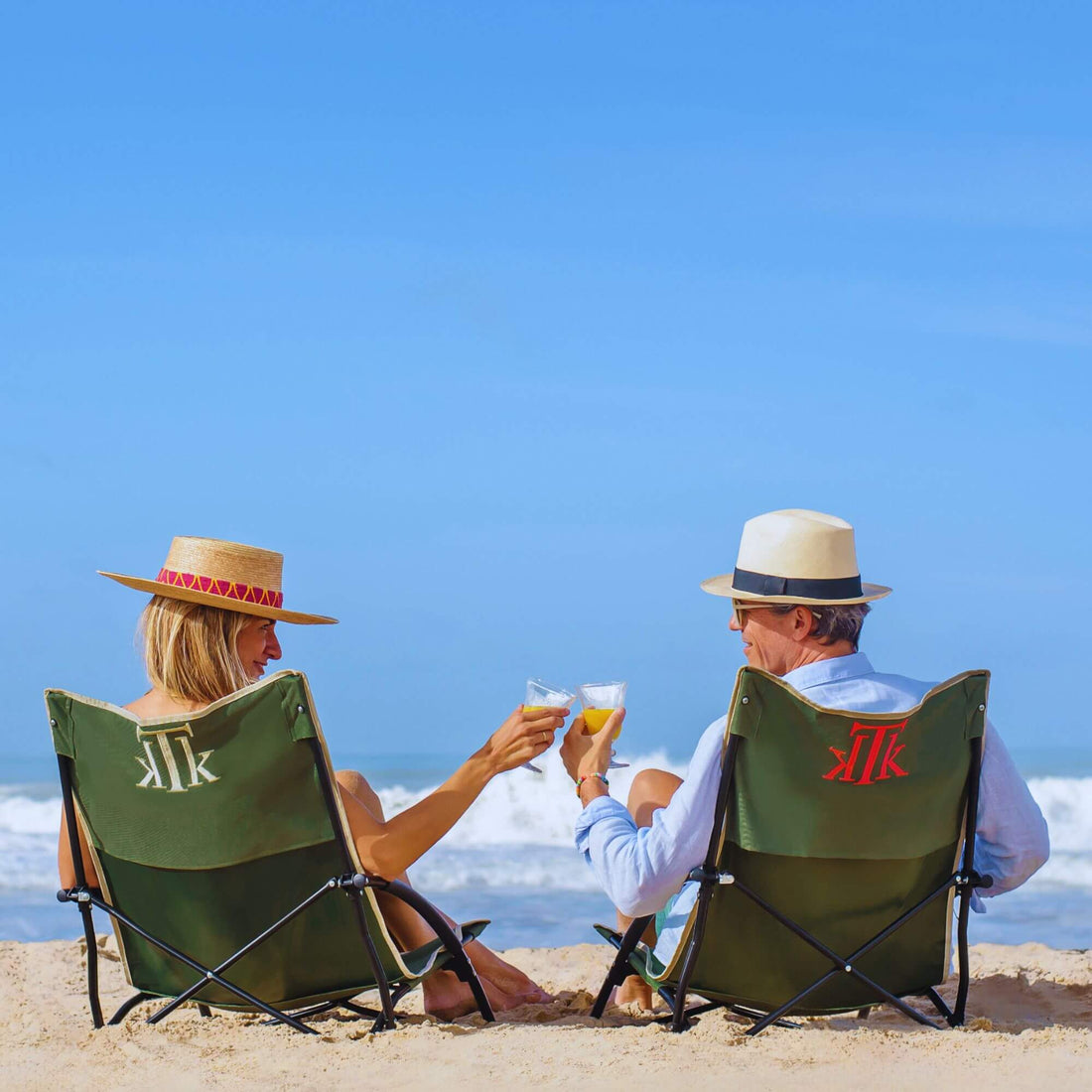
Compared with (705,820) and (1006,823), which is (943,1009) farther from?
(705,820)

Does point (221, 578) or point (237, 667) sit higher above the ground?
point (221, 578)

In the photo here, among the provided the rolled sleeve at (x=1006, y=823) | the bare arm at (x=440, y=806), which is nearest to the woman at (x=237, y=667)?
the bare arm at (x=440, y=806)

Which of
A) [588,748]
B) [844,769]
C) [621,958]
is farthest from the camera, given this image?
[621,958]

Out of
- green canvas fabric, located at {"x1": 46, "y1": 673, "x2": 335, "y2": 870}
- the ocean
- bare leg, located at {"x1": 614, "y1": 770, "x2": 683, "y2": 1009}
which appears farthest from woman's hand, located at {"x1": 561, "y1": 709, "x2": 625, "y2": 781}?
the ocean

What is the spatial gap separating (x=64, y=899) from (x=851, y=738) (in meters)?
2.14

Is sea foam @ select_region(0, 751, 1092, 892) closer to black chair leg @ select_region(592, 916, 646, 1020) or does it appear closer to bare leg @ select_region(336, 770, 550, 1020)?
bare leg @ select_region(336, 770, 550, 1020)

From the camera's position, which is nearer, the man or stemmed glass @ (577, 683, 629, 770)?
the man

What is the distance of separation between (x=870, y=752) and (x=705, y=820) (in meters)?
0.42

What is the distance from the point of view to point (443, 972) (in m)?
3.96

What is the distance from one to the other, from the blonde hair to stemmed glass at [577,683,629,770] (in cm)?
89

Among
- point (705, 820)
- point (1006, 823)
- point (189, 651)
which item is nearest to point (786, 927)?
point (705, 820)

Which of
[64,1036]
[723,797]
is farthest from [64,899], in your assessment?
[723,797]

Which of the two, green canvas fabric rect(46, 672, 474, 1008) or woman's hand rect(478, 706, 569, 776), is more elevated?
woman's hand rect(478, 706, 569, 776)

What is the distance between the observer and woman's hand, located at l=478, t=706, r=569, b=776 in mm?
3383
